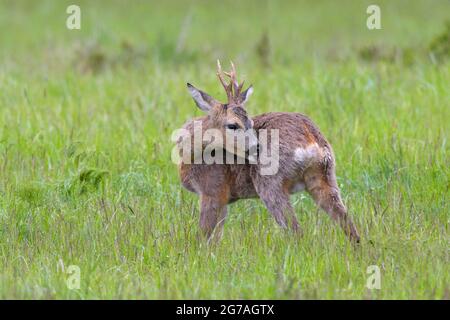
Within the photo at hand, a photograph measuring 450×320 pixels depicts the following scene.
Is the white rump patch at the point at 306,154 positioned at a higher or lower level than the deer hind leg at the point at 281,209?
higher

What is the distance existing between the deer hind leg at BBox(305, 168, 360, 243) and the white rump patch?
0.10 metres

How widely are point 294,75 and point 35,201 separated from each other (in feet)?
16.6

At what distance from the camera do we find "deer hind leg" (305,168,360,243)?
256 inches

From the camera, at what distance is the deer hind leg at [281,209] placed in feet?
21.0

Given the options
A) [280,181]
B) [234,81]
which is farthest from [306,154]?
[234,81]

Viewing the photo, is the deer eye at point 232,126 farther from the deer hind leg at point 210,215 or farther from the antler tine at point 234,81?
the deer hind leg at point 210,215

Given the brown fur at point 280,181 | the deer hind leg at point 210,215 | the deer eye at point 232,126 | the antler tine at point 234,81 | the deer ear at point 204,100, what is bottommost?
the deer hind leg at point 210,215

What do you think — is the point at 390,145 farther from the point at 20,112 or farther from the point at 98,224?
the point at 20,112

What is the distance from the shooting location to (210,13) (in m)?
21.2

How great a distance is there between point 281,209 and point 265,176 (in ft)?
0.78

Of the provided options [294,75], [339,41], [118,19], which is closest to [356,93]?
[294,75]

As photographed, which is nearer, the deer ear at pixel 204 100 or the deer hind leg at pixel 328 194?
the deer hind leg at pixel 328 194

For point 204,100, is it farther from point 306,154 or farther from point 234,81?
point 306,154

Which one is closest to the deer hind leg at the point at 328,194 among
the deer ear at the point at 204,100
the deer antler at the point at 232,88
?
the deer antler at the point at 232,88
